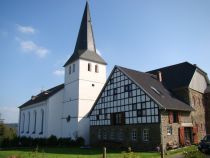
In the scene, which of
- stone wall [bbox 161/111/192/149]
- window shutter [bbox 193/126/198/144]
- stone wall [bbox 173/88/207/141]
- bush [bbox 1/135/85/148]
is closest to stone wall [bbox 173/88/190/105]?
stone wall [bbox 173/88/207/141]

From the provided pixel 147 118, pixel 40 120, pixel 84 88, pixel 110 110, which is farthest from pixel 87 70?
pixel 147 118

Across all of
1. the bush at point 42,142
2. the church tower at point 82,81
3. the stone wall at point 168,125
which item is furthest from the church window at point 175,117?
the church tower at point 82,81

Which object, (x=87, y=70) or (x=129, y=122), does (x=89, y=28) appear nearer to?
(x=87, y=70)

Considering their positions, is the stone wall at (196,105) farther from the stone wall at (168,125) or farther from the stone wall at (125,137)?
the stone wall at (125,137)

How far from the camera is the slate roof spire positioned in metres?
40.8

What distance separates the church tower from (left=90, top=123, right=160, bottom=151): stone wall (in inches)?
138

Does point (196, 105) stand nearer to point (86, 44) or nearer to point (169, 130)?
point (169, 130)

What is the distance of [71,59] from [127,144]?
63.7 ft

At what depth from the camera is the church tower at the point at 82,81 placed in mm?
37500

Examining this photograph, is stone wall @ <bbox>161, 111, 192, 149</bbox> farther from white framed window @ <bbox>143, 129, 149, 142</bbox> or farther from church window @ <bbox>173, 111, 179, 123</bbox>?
white framed window @ <bbox>143, 129, 149, 142</bbox>

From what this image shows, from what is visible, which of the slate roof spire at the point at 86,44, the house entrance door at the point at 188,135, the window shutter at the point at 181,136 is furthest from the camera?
the slate roof spire at the point at 86,44

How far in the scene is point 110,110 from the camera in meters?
31.9

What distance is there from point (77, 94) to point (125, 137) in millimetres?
12480

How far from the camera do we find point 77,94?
125 ft
